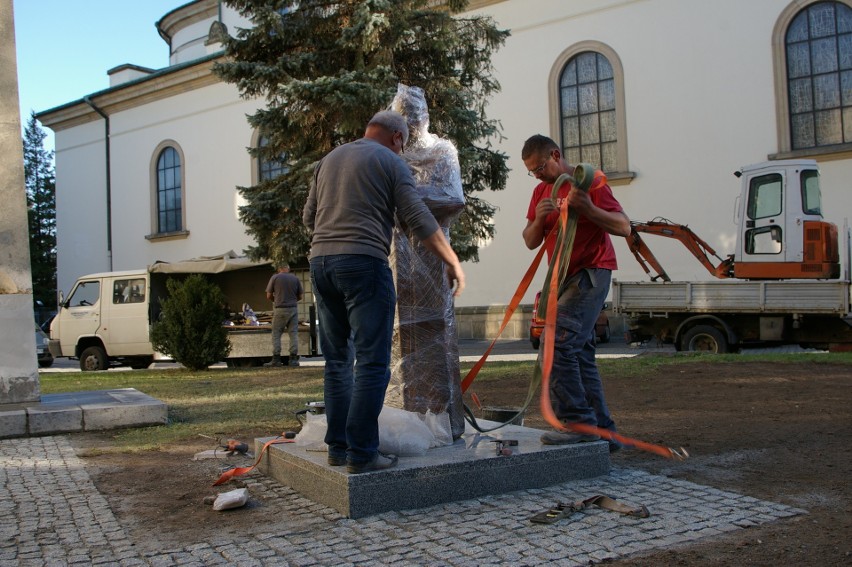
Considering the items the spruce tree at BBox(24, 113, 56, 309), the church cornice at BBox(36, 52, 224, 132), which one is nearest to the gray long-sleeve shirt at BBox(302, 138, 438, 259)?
the church cornice at BBox(36, 52, 224, 132)

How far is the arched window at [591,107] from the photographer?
19922 millimetres

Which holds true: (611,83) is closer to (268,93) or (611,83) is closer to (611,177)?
(611,177)

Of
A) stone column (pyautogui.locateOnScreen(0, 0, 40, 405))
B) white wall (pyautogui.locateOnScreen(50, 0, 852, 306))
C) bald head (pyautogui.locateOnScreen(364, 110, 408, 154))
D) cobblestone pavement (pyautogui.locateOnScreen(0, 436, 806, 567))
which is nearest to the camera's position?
cobblestone pavement (pyautogui.locateOnScreen(0, 436, 806, 567))

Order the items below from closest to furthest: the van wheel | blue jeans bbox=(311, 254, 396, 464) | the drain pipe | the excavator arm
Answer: blue jeans bbox=(311, 254, 396, 464), the excavator arm, the van wheel, the drain pipe

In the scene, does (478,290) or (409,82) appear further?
(478,290)

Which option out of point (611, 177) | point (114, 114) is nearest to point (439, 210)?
point (611, 177)

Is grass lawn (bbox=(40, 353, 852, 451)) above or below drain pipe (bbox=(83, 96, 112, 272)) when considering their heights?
below

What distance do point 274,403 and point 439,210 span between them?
14.2 feet

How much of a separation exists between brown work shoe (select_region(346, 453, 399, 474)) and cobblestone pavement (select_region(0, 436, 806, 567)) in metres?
0.22

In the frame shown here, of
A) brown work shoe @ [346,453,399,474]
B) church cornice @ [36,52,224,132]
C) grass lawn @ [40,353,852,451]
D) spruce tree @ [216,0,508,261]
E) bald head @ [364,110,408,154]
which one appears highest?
church cornice @ [36,52,224,132]

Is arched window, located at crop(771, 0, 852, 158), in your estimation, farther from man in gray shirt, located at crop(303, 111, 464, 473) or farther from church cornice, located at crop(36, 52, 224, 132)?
church cornice, located at crop(36, 52, 224, 132)

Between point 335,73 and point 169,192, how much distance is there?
19267 mm

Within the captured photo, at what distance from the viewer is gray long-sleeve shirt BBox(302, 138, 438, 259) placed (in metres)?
3.75

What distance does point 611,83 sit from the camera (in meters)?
20.3
